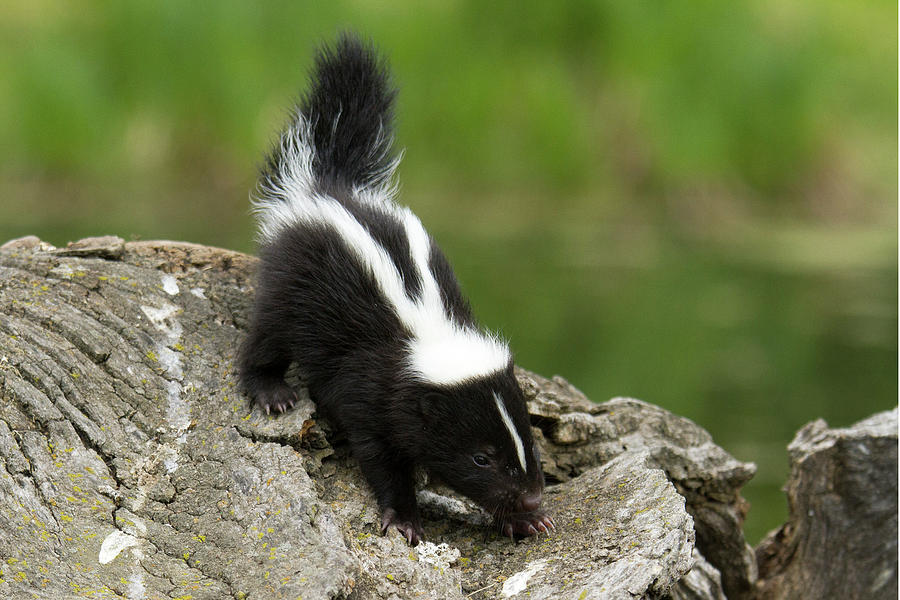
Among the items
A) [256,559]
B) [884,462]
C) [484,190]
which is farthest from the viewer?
[484,190]

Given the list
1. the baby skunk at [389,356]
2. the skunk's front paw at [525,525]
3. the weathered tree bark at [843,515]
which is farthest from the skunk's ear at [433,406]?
the weathered tree bark at [843,515]

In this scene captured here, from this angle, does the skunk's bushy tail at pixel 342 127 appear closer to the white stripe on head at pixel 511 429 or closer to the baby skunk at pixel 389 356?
the baby skunk at pixel 389 356

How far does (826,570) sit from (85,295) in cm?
337

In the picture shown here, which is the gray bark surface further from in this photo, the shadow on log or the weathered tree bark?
the weathered tree bark

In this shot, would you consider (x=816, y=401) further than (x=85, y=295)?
Yes

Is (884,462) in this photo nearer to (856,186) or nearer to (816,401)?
(816,401)

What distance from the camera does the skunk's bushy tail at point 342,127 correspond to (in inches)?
182

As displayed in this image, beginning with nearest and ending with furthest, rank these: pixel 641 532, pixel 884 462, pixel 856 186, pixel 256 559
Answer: pixel 256 559
pixel 641 532
pixel 884 462
pixel 856 186

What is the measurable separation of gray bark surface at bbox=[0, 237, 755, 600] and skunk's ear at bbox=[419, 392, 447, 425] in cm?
33

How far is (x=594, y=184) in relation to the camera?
575 inches

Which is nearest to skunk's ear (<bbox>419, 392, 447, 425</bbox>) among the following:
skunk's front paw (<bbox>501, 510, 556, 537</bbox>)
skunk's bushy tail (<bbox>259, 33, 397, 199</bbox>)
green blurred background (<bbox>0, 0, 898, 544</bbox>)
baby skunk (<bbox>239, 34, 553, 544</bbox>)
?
baby skunk (<bbox>239, 34, 553, 544</bbox>)

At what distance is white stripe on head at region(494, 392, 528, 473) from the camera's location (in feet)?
11.5

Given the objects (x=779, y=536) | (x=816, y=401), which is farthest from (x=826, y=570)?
(x=816, y=401)

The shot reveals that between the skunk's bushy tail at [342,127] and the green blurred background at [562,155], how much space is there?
5.40 m
